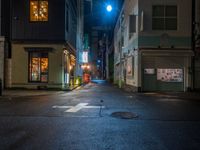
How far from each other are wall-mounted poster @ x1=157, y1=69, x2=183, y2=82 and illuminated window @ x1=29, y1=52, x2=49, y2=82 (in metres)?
10.9

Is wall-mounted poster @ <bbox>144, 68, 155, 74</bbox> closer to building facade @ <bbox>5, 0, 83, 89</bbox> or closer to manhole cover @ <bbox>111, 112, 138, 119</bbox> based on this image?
building facade @ <bbox>5, 0, 83, 89</bbox>

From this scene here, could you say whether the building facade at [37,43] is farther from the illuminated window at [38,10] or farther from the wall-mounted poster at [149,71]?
the wall-mounted poster at [149,71]

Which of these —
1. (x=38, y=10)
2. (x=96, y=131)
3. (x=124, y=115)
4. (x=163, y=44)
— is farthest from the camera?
(x=38, y=10)

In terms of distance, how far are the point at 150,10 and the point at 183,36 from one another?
391cm

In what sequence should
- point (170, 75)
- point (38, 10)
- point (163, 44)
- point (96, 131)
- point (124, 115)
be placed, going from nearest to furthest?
point (96, 131)
point (124, 115)
point (163, 44)
point (170, 75)
point (38, 10)

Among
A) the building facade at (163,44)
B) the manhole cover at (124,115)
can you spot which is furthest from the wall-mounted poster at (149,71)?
the manhole cover at (124,115)

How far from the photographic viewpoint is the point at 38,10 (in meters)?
24.7

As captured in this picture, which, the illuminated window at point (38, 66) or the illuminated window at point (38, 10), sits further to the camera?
the illuminated window at point (38, 66)

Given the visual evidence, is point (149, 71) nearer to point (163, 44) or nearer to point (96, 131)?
point (163, 44)

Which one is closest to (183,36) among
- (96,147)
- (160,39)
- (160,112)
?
(160,39)

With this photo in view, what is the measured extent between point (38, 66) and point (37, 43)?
227cm

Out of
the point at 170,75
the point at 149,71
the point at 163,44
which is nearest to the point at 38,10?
the point at 149,71

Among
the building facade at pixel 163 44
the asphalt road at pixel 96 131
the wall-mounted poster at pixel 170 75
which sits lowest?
the asphalt road at pixel 96 131

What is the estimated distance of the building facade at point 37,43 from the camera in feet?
80.5
